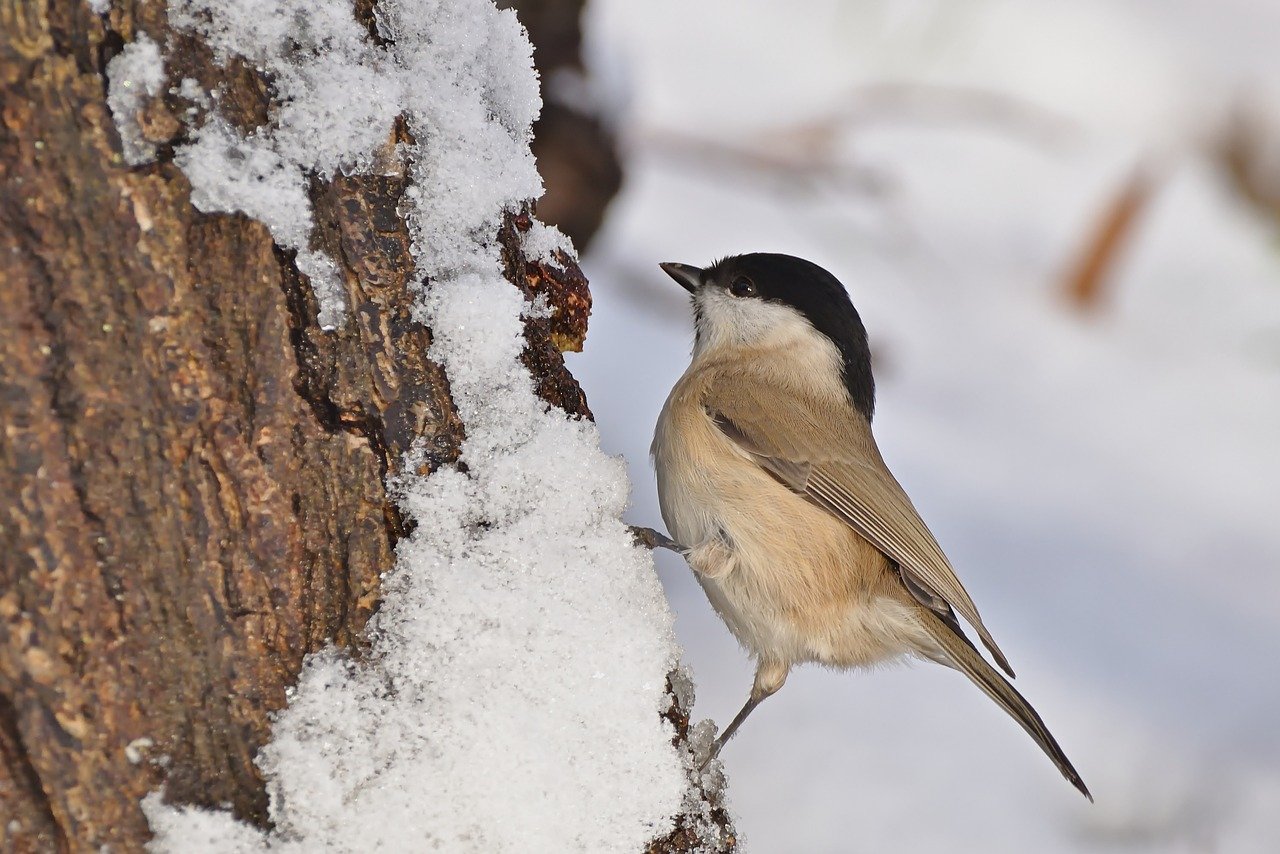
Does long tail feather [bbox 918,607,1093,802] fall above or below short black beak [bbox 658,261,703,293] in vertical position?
below

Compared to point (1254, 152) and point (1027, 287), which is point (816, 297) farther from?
point (1254, 152)

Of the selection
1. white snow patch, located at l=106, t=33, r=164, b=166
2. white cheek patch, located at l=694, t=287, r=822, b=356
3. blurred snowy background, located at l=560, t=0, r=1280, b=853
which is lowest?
white snow patch, located at l=106, t=33, r=164, b=166

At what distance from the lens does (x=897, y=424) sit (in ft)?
13.0

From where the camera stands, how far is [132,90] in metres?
1.10

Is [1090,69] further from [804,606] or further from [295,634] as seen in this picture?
[295,634]

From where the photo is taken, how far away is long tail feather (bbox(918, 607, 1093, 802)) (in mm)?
2045

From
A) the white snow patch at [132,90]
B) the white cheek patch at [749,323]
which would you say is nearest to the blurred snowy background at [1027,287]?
the white cheek patch at [749,323]

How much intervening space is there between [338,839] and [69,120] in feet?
2.62

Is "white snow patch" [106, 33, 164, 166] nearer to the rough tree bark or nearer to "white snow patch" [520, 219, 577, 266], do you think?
the rough tree bark

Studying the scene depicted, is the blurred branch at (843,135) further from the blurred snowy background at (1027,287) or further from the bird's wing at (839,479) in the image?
the bird's wing at (839,479)

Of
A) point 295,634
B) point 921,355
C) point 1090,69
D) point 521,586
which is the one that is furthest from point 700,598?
point 1090,69

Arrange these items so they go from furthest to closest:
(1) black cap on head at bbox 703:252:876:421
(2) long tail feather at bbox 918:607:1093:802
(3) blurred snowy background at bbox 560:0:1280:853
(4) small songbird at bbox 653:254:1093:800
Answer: (3) blurred snowy background at bbox 560:0:1280:853
(1) black cap on head at bbox 703:252:876:421
(4) small songbird at bbox 653:254:1093:800
(2) long tail feather at bbox 918:607:1093:802

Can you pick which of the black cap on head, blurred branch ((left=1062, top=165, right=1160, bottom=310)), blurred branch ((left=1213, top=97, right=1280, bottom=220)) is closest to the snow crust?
the black cap on head

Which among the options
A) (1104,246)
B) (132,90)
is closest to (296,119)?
(132,90)
